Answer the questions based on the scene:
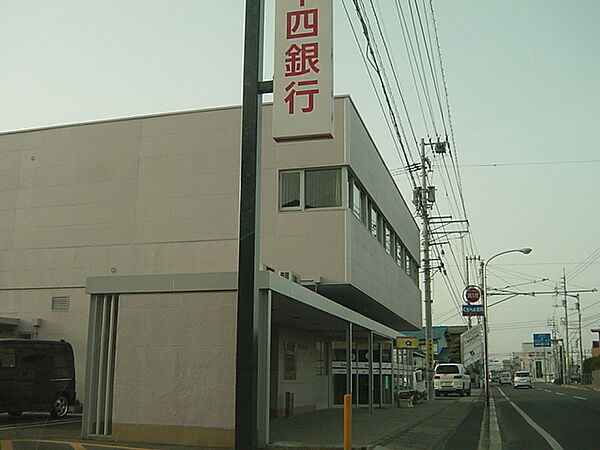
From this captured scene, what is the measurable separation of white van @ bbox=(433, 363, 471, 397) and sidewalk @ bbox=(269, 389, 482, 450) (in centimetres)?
2240

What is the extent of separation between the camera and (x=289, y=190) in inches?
914

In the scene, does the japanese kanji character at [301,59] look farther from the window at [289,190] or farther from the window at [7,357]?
the window at [289,190]

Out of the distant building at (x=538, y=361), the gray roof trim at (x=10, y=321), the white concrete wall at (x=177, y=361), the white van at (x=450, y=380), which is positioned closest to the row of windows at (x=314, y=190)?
the white concrete wall at (x=177, y=361)

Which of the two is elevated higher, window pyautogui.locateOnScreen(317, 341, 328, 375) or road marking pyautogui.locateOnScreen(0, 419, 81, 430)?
window pyautogui.locateOnScreen(317, 341, 328, 375)

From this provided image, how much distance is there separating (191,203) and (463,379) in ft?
91.7

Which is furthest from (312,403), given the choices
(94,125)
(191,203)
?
(94,125)

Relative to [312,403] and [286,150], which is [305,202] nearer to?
[286,150]

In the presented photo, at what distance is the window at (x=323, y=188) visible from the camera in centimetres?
2252

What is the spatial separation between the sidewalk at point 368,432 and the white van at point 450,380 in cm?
2240

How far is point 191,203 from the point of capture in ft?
79.1

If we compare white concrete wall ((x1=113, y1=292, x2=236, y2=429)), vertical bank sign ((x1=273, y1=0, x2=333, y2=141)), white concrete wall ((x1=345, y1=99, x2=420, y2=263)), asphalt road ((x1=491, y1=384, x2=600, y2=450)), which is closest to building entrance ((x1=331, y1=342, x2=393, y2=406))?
asphalt road ((x1=491, y1=384, x2=600, y2=450))

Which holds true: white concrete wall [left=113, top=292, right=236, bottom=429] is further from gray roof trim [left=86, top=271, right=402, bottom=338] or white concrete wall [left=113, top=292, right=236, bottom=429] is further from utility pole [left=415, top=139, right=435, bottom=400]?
utility pole [left=415, top=139, right=435, bottom=400]

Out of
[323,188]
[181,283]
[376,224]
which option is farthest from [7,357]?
[376,224]

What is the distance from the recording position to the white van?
146ft
